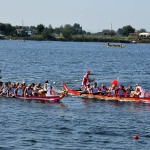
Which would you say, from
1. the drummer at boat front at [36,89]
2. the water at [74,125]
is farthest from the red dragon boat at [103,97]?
the drummer at boat front at [36,89]

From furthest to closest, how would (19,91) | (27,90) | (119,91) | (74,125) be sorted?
(119,91)
(19,91)
(27,90)
(74,125)

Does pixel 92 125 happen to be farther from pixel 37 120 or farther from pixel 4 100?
pixel 4 100

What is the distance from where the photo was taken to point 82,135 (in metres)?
32.2

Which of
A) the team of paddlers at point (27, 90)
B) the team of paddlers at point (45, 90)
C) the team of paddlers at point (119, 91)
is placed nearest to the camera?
the team of paddlers at point (27, 90)

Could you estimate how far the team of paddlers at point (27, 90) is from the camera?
44938mm

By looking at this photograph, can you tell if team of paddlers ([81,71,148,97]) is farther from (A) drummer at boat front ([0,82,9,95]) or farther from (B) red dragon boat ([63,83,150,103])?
(A) drummer at boat front ([0,82,9,95])

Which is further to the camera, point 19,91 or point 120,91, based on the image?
point 120,91

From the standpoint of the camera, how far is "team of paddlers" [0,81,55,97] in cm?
4494

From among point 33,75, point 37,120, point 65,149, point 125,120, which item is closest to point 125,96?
point 125,120

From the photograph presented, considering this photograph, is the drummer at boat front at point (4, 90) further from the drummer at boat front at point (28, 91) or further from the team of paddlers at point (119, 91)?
the team of paddlers at point (119, 91)

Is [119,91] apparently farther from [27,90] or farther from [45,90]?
[27,90]

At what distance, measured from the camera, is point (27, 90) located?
45719mm

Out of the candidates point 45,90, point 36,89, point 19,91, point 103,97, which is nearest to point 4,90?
point 19,91

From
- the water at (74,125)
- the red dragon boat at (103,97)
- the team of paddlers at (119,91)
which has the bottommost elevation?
the water at (74,125)
